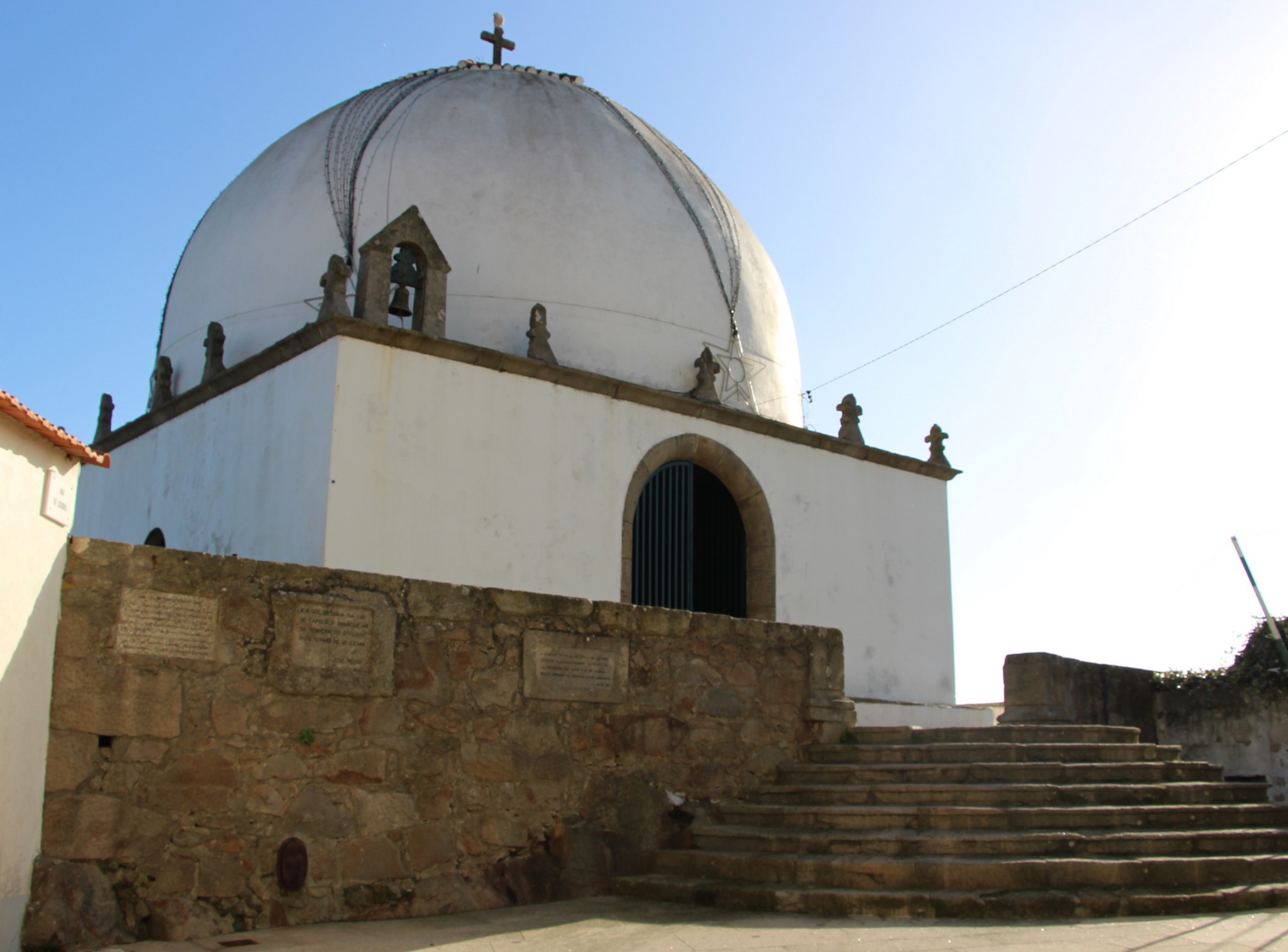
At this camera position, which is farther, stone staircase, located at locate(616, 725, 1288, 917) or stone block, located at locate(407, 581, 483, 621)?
stone block, located at locate(407, 581, 483, 621)

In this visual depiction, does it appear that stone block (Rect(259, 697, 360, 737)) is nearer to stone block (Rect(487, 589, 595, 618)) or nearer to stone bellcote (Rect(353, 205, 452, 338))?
stone block (Rect(487, 589, 595, 618))

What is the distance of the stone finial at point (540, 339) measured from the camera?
40.5ft

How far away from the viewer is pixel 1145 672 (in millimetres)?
12062

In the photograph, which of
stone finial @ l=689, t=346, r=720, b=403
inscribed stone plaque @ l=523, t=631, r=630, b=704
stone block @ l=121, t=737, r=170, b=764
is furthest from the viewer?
stone finial @ l=689, t=346, r=720, b=403

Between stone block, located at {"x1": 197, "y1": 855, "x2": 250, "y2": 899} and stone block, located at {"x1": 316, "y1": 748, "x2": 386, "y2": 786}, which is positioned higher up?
stone block, located at {"x1": 316, "y1": 748, "x2": 386, "y2": 786}

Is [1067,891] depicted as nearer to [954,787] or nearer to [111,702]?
[954,787]

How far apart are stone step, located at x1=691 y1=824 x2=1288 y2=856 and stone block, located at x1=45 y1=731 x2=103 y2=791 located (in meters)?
3.55

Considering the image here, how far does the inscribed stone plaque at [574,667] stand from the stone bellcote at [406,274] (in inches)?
190

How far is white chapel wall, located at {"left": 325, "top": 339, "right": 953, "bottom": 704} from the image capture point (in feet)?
35.7

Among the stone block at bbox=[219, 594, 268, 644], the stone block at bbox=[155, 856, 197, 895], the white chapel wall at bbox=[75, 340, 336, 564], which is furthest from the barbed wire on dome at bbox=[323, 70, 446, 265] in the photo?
the stone block at bbox=[155, 856, 197, 895]

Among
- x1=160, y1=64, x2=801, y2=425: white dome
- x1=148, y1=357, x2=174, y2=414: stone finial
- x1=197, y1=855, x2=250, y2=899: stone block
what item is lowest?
x1=197, y1=855, x2=250, y2=899: stone block

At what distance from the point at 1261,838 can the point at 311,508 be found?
744 centimetres

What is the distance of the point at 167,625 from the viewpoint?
5945 mm

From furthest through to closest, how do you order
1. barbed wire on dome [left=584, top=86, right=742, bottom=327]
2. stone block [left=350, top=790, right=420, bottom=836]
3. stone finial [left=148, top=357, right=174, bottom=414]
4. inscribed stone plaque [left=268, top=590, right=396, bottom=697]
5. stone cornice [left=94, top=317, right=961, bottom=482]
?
Answer: barbed wire on dome [left=584, top=86, right=742, bottom=327]
stone finial [left=148, top=357, right=174, bottom=414]
stone cornice [left=94, top=317, right=961, bottom=482]
stone block [left=350, top=790, right=420, bottom=836]
inscribed stone plaque [left=268, top=590, right=396, bottom=697]
